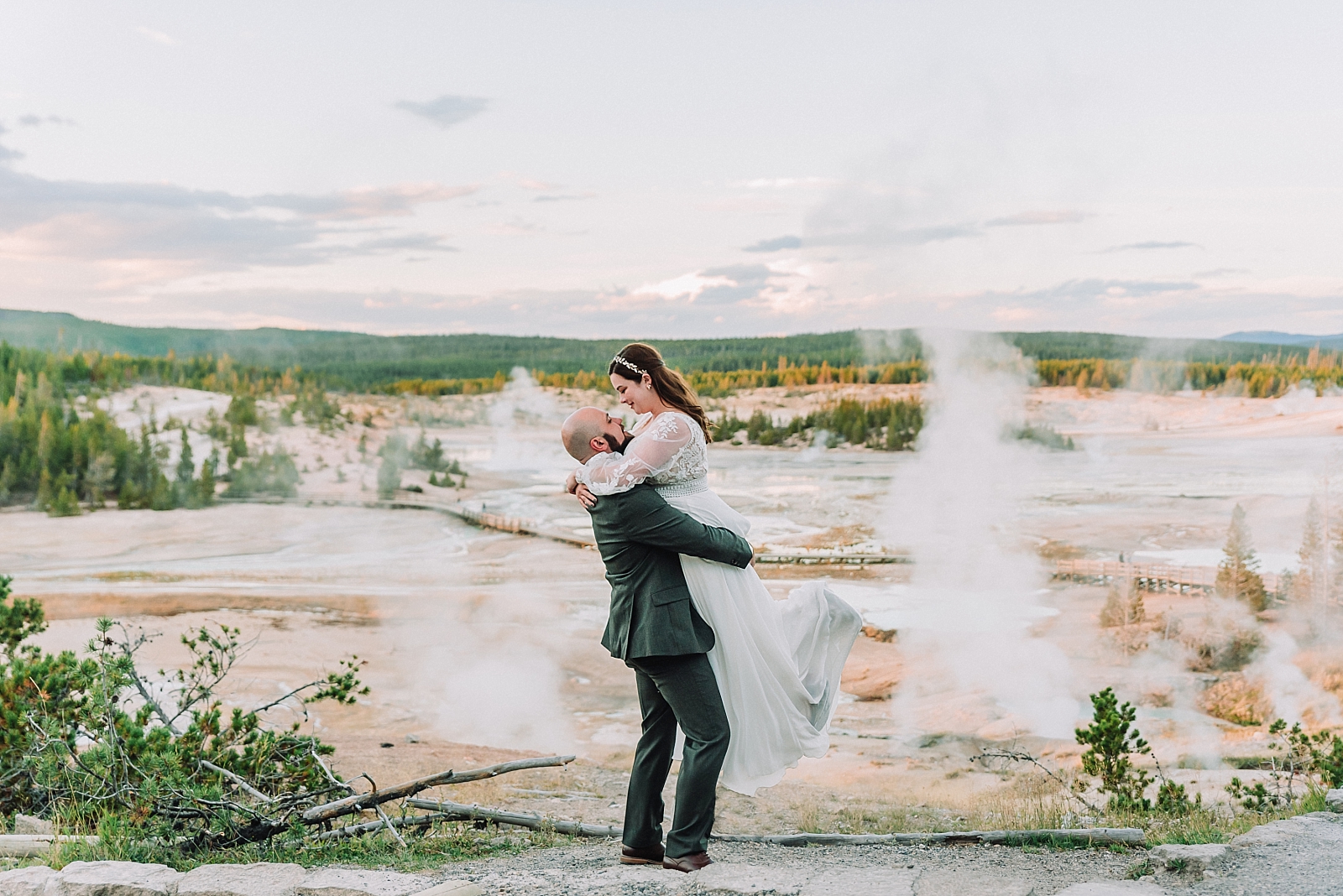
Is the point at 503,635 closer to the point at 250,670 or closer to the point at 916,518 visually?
the point at 250,670

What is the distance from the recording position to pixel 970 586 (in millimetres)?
18422

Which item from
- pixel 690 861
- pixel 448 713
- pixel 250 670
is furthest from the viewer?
pixel 250 670

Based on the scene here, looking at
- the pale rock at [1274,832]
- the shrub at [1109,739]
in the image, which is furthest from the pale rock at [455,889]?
the shrub at [1109,739]

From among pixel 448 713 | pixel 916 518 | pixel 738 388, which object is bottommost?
pixel 448 713

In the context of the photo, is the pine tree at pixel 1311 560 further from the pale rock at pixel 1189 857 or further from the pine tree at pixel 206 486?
the pine tree at pixel 206 486

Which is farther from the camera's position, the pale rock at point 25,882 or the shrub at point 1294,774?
the shrub at point 1294,774

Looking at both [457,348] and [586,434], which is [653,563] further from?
[457,348]

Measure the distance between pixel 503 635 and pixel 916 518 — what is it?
29.4ft

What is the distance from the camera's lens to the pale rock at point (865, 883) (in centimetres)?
Result: 310

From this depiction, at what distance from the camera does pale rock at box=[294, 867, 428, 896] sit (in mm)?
3141

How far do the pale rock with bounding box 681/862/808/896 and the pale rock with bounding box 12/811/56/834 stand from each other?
3470mm

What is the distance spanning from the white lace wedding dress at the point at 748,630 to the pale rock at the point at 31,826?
143 inches

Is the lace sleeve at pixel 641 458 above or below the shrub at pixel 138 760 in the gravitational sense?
above

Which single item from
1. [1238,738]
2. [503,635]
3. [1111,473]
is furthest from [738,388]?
[1238,738]
